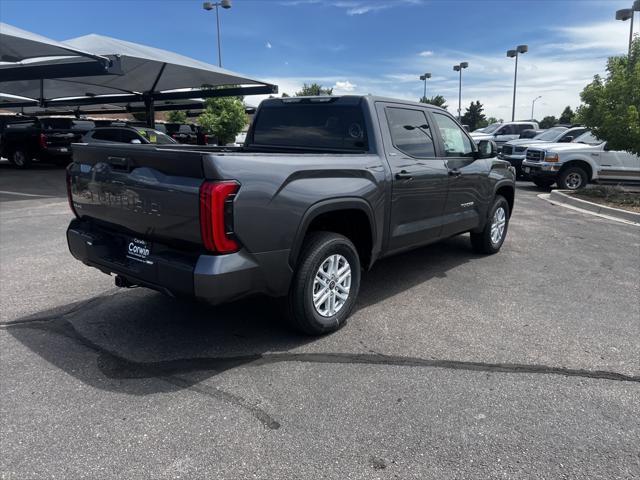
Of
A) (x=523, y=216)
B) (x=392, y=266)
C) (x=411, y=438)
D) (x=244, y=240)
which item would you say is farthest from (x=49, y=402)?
(x=523, y=216)

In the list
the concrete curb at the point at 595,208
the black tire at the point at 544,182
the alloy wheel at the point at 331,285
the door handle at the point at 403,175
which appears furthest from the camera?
the black tire at the point at 544,182

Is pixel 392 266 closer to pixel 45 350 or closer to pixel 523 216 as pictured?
pixel 45 350

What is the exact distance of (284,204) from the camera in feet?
11.2

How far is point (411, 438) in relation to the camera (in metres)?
2.74

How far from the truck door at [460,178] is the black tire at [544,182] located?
29.9 ft

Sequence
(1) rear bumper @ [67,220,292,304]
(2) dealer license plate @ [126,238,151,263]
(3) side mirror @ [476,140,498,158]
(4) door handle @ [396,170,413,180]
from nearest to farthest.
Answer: (1) rear bumper @ [67,220,292,304], (2) dealer license plate @ [126,238,151,263], (4) door handle @ [396,170,413,180], (3) side mirror @ [476,140,498,158]

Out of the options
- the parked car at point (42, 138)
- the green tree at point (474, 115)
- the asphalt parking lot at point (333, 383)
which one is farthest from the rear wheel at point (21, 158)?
the green tree at point (474, 115)

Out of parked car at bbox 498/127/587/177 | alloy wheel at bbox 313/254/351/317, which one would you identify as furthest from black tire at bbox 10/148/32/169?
alloy wheel at bbox 313/254/351/317

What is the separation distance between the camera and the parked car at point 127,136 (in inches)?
567

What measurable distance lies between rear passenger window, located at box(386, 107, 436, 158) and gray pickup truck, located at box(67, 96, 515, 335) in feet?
0.06

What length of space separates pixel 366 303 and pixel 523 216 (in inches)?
252

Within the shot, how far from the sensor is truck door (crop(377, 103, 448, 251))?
459 centimetres

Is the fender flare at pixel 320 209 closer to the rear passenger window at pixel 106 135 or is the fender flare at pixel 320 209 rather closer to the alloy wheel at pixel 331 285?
the alloy wheel at pixel 331 285

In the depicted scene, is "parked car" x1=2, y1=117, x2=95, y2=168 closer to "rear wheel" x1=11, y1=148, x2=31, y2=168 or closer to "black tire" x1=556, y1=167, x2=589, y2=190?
"rear wheel" x1=11, y1=148, x2=31, y2=168
